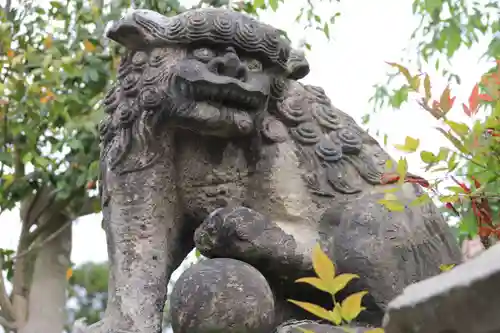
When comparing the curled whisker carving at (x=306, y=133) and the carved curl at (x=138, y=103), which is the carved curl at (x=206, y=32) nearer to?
the carved curl at (x=138, y=103)

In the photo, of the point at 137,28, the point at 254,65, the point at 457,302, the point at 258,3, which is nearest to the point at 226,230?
the point at 254,65

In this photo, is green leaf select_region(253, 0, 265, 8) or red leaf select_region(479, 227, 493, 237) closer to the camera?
red leaf select_region(479, 227, 493, 237)

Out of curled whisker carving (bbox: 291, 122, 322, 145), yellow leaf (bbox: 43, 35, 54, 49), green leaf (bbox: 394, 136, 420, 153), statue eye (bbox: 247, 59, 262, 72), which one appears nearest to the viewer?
green leaf (bbox: 394, 136, 420, 153)

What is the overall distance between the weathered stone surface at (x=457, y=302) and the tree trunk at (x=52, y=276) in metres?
3.56

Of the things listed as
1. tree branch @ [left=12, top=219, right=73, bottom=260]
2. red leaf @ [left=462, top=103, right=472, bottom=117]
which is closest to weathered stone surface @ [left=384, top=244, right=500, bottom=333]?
red leaf @ [left=462, top=103, right=472, bottom=117]

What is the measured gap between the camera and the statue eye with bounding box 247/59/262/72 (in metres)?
1.81

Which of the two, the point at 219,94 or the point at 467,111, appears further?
the point at 219,94

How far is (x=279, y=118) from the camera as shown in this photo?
1930mm

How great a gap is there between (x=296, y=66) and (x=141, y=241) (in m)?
0.60

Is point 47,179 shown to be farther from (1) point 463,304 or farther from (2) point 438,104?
(1) point 463,304

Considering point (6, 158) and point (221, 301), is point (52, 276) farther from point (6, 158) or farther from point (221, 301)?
point (221, 301)

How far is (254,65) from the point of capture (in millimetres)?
1812

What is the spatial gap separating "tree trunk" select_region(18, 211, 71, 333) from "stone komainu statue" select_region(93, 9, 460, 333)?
2296 millimetres

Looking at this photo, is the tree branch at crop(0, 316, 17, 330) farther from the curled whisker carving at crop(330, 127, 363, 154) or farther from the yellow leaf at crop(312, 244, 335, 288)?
the yellow leaf at crop(312, 244, 335, 288)
